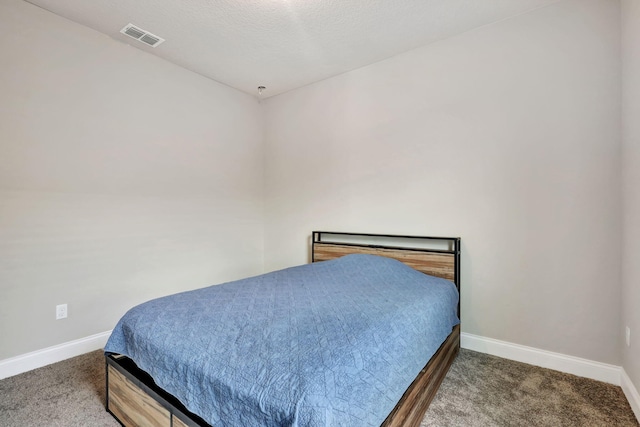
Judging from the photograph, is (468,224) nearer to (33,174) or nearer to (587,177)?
(587,177)

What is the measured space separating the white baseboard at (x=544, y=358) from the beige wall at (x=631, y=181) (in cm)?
13

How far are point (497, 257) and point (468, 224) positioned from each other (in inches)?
13.2

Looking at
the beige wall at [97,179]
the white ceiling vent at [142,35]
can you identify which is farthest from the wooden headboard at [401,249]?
the white ceiling vent at [142,35]

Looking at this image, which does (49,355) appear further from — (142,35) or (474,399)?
(474,399)

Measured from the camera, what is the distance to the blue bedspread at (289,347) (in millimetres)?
936

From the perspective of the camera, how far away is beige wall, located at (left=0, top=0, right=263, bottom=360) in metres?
2.10

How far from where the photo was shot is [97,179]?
8.17 ft

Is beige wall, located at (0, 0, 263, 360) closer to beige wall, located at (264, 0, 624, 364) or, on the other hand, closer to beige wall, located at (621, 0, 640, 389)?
beige wall, located at (264, 0, 624, 364)

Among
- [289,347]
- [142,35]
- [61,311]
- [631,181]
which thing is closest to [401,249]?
[631,181]

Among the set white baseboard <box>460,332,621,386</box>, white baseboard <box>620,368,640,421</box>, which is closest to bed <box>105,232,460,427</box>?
white baseboard <box>460,332,621,386</box>

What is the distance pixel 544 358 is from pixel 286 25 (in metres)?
3.28

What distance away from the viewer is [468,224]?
7.96 ft

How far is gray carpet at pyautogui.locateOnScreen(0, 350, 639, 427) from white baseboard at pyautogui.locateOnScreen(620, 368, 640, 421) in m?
0.03

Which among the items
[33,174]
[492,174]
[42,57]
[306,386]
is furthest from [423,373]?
[42,57]
